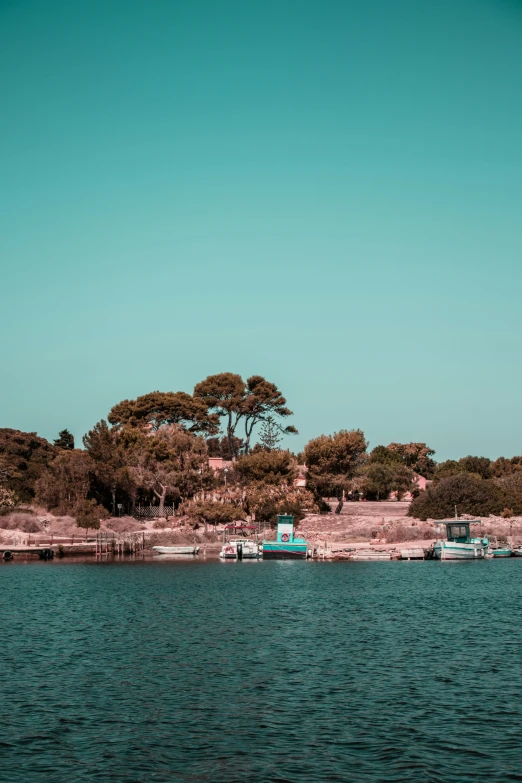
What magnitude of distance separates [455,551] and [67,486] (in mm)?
44376

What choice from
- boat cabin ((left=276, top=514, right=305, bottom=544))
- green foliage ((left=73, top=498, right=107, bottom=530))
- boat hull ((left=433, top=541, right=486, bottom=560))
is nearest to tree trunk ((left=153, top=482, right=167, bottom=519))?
green foliage ((left=73, top=498, right=107, bottom=530))

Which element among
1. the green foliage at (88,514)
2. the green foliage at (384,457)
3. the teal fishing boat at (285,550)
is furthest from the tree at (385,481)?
the green foliage at (88,514)

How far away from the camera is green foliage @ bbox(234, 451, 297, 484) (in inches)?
4104

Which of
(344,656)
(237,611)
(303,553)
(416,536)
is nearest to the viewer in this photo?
(344,656)

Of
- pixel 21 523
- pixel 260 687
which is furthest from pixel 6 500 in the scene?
pixel 260 687

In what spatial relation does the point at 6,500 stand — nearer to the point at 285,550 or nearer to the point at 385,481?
the point at 285,550

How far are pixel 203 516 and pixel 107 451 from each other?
13844 mm

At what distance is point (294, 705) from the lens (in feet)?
79.5

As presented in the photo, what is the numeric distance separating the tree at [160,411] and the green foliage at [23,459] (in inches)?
460

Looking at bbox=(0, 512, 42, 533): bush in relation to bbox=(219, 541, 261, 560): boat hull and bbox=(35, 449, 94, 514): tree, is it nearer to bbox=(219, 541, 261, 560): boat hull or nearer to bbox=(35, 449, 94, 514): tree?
bbox=(35, 449, 94, 514): tree

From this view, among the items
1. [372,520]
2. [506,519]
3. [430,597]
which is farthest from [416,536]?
[430,597]

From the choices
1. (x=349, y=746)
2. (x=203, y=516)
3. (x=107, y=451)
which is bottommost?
(x=349, y=746)

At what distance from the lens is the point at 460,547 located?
8169 cm

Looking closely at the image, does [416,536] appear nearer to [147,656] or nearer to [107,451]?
[107,451]
